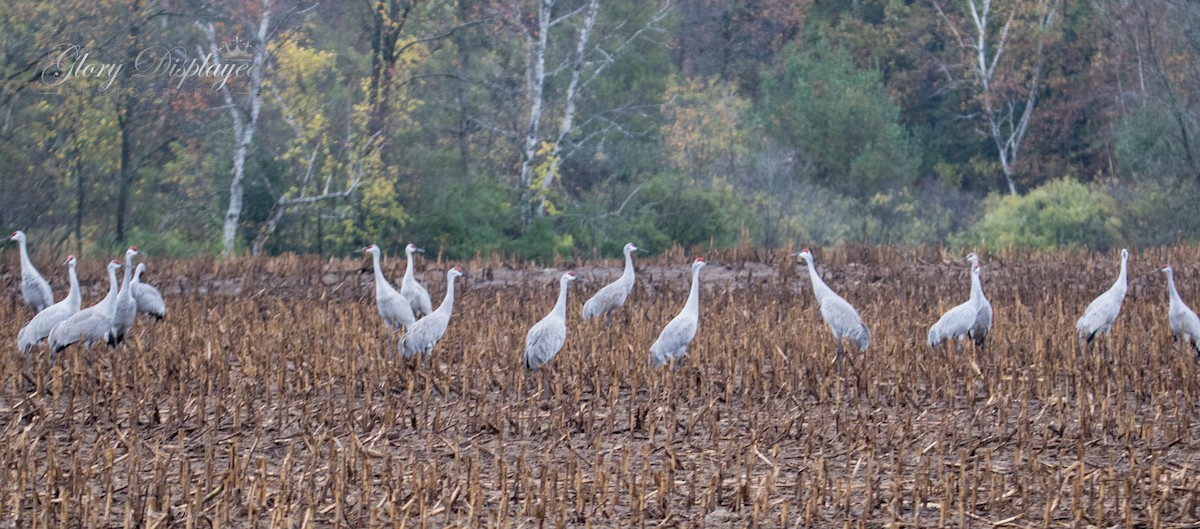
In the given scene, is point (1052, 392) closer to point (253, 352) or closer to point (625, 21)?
point (253, 352)

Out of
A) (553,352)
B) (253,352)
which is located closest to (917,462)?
(553,352)

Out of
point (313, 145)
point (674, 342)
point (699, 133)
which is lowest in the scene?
point (674, 342)

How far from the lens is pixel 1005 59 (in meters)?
36.2

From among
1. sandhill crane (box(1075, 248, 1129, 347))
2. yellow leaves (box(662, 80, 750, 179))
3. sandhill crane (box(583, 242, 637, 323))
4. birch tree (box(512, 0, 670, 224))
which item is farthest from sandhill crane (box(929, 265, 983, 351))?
yellow leaves (box(662, 80, 750, 179))

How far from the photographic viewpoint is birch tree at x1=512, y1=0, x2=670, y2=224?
26703mm

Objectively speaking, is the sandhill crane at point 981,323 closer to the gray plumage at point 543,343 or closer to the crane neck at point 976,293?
the crane neck at point 976,293

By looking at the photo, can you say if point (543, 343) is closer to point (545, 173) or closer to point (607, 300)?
point (607, 300)

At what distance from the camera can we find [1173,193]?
26594mm

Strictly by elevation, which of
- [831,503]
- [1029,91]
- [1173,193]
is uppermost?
[1029,91]

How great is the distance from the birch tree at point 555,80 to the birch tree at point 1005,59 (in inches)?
427

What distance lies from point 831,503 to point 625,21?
73.9 ft

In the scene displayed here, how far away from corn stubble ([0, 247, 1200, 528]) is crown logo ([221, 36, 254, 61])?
11.7 metres

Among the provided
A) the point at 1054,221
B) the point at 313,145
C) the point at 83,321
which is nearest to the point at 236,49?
the point at 313,145

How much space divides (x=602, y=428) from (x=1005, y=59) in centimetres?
3053
